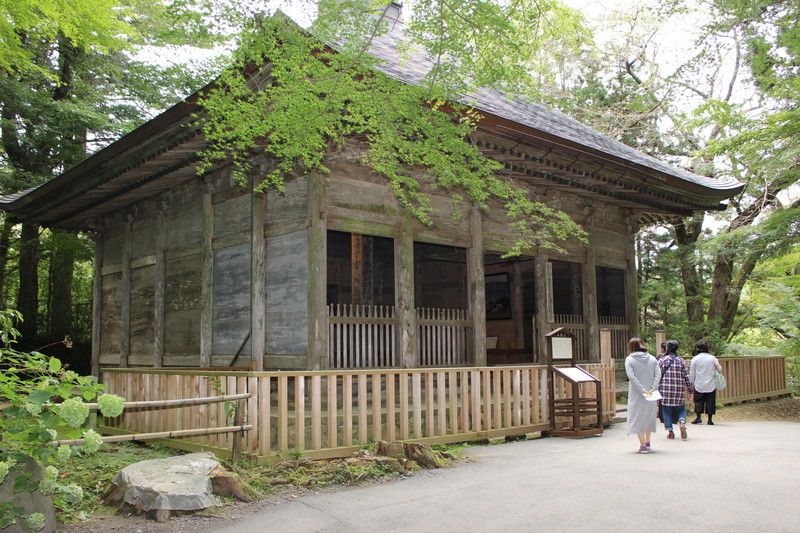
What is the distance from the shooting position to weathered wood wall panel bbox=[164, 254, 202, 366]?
36.1 feet

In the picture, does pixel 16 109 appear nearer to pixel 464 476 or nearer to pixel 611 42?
pixel 464 476

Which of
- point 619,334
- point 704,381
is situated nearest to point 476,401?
point 704,381

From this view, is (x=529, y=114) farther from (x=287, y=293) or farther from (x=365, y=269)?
(x=287, y=293)

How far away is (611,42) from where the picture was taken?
72.8 feet

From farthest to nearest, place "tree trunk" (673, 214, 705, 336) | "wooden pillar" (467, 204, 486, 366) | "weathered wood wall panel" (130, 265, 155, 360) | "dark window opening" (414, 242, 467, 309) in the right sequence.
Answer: "tree trunk" (673, 214, 705, 336) → "dark window opening" (414, 242, 467, 309) → "weathered wood wall panel" (130, 265, 155, 360) → "wooden pillar" (467, 204, 486, 366)

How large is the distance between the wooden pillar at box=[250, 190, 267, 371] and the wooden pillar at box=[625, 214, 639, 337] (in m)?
8.27

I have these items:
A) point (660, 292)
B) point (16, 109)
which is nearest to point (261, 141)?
point (16, 109)

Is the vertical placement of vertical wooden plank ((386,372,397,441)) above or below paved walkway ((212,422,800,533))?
above

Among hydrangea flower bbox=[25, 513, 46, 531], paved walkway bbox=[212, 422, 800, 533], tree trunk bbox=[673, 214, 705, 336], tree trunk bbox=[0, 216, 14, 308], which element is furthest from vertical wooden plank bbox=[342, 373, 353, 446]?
tree trunk bbox=[673, 214, 705, 336]

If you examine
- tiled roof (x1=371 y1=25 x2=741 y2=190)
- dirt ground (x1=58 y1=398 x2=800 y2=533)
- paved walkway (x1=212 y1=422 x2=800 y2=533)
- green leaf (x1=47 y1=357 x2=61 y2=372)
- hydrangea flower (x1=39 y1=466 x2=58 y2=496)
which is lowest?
paved walkway (x1=212 y1=422 x2=800 y2=533)

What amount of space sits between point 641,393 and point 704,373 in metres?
3.88

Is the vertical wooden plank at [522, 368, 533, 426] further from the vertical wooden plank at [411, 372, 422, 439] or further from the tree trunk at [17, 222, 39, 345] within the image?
the tree trunk at [17, 222, 39, 345]

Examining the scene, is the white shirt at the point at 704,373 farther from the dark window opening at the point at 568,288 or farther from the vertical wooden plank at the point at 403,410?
the vertical wooden plank at the point at 403,410

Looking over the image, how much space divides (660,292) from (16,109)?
765 inches
